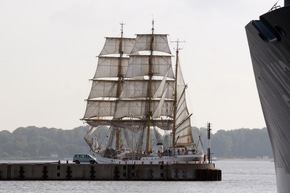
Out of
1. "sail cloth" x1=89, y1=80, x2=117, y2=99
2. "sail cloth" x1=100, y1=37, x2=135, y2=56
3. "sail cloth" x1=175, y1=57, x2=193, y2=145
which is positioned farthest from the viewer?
"sail cloth" x1=100, y1=37, x2=135, y2=56

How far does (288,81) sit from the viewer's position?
1555 inches

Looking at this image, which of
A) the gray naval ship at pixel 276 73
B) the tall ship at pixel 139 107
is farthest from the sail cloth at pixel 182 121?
the gray naval ship at pixel 276 73

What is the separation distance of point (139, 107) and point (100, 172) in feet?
78.0

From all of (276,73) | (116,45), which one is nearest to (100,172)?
(116,45)

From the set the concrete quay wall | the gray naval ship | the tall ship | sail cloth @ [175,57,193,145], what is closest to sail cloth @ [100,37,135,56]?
the tall ship

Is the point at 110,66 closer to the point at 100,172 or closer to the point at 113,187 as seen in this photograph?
the point at 100,172

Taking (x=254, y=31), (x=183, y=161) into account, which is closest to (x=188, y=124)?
(x=183, y=161)

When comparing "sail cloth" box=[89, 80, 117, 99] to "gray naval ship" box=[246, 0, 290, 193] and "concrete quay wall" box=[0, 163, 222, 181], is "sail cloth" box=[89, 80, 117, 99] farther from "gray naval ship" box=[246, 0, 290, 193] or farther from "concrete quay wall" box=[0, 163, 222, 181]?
"gray naval ship" box=[246, 0, 290, 193]

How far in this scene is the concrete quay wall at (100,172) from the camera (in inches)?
4149

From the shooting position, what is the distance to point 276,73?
4094cm

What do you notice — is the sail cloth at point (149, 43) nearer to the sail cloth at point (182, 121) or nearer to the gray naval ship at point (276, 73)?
the sail cloth at point (182, 121)

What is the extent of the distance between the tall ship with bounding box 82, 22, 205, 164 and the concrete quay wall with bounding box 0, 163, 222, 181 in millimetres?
9143

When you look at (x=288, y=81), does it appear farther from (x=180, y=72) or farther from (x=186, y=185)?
(x=180, y=72)

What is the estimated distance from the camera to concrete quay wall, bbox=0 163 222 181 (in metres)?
105
